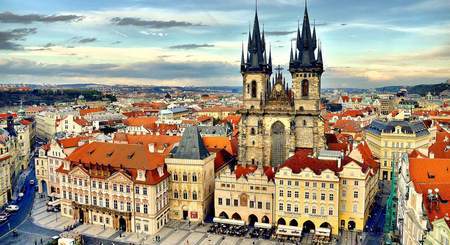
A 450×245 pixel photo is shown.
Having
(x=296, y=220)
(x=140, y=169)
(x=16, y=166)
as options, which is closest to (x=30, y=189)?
(x=16, y=166)

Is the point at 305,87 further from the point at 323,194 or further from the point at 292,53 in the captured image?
the point at 323,194

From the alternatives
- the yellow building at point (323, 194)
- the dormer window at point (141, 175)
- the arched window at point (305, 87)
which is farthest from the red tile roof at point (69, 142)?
the arched window at point (305, 87)

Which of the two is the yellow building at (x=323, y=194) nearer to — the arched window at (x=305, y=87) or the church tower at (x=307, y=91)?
the church tower at (x=307, y=91)

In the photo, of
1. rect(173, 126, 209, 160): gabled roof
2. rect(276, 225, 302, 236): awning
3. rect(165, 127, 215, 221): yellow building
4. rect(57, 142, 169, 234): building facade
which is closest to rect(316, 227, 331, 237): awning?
rect(276, 225, 302, 236): awning

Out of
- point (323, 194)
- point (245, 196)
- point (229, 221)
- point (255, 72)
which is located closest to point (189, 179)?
point (229, 221)

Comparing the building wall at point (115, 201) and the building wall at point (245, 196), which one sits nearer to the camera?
the building wall at point (115, 201)

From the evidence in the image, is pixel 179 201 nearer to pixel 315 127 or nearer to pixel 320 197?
pixel 320 197

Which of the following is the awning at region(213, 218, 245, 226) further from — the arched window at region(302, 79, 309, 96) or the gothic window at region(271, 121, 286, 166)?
the arched window at region(302, 79, 309, 96)
